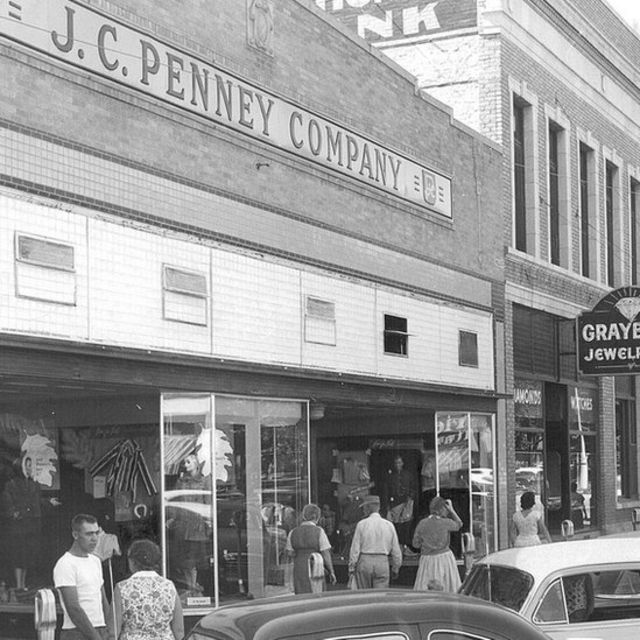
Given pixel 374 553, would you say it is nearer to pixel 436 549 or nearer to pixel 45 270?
pixel 436 549

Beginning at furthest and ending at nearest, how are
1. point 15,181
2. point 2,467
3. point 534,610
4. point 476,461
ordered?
point 476,461
point 2,467
point 15,181
point 534,610

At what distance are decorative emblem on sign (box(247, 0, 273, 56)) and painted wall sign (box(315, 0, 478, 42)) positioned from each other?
8.67 meters

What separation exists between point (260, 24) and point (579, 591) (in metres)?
8.83

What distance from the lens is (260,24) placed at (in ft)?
51.3

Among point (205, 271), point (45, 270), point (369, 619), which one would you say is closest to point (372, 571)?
point (205, 271)

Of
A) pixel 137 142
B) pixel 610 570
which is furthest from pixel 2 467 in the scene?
pixel 610 570

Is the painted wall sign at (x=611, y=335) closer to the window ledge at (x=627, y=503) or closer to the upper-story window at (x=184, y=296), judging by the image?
the window ledge at (x=627, y=503)

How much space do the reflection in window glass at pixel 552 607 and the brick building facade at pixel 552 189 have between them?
13358 mm

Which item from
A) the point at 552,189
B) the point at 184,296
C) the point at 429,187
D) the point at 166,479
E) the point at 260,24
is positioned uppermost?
the point at 260,24

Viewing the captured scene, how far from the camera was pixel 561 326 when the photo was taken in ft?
85.3

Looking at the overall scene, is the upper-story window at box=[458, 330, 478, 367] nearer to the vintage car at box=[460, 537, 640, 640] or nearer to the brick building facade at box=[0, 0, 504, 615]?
the brick building facade at box=[0, 0, 504, 615]

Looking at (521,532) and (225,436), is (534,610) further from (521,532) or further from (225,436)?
(521,532)

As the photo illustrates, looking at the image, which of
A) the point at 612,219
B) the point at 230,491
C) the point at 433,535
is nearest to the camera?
the point at 230,491

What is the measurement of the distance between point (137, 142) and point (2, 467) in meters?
3.99
